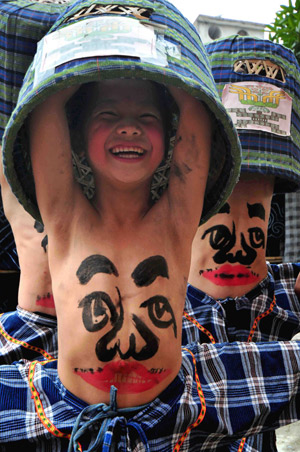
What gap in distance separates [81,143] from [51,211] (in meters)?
0.17

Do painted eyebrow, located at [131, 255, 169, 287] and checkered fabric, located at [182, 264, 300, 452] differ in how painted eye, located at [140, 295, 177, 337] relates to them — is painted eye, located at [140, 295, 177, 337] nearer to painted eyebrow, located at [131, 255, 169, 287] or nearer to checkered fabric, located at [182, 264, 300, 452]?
painted eyebrow, located at [131, 255, 169, 287]

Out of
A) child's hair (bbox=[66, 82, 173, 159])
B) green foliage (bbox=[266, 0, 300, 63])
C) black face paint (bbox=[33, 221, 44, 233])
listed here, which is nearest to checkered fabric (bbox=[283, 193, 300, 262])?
green foliage (bbox=[266, 0, 300, 63])

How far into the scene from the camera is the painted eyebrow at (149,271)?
41.7 inches

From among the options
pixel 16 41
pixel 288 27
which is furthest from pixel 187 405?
pixel 288 27

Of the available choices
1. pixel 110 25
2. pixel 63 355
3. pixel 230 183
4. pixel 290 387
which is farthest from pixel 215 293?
pixel 110 25

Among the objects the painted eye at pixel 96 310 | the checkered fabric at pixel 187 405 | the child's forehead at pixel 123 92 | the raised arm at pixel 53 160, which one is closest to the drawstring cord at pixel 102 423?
the checkered fabric at pixel 187 405

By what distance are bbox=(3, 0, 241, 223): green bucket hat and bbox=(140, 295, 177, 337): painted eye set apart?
0.81ft

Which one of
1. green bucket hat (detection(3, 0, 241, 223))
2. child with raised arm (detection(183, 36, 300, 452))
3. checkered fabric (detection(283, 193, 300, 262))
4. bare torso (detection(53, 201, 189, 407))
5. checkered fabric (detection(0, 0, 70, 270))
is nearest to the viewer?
green bucket hat (detection(3, 0, 241, 223))

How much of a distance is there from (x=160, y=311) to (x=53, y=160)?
396mm

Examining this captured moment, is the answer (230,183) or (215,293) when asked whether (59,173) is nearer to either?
(230,183)

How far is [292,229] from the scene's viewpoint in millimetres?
3148

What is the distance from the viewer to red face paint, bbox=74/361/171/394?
3.33ft

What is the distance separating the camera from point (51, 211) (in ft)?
3.50

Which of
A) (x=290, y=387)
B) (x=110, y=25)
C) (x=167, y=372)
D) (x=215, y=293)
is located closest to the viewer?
(x=110, y=25)
